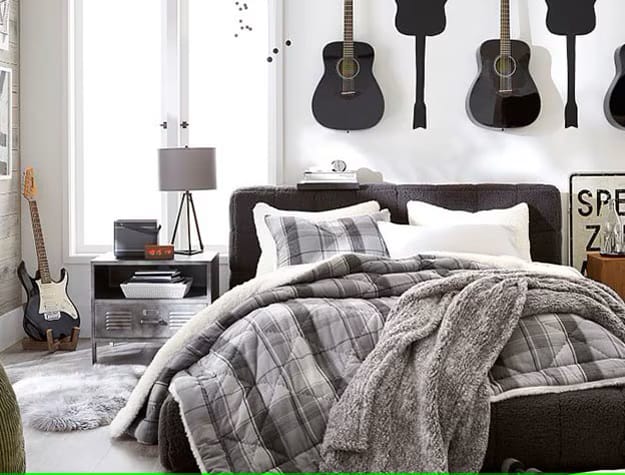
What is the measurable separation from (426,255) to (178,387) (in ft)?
4.37

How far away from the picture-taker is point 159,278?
497cm

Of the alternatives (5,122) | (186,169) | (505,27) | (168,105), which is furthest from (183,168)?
(505,27)

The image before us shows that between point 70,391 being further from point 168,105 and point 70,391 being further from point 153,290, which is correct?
point 168,105

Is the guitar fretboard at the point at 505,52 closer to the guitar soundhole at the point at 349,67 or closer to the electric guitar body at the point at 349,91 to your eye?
the electric guitar body at the point at 349,91

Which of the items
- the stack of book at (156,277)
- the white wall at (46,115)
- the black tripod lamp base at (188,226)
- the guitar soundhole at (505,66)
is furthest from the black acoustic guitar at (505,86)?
the stack of book at (156,277)

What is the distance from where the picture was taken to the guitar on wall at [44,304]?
5.29m

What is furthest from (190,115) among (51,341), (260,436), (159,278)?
(260,436)

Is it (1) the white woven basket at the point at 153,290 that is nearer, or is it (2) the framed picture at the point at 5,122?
(1) the white woven basket at the point at 153,290

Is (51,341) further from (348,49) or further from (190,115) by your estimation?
(348,49)

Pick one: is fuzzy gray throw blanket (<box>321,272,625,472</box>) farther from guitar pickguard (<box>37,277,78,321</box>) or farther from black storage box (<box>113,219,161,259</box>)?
guitar pickguard (<box>37,277,78,321</box>)

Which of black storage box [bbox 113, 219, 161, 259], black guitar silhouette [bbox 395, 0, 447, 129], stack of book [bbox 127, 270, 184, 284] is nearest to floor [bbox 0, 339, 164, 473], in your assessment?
stack of book [bbox 127, 270, 184, 284]

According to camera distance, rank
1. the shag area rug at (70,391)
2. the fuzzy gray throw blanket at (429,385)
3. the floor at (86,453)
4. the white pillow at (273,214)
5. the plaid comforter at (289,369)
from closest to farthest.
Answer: the fuzzy gray throw blanket at (429,385), the plaid comforter at (289,369), the floor at (86,453), the shag area rug at (70,391), the white pillow at (273,214)

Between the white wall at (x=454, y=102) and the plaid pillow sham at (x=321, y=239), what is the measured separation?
33.0 inches

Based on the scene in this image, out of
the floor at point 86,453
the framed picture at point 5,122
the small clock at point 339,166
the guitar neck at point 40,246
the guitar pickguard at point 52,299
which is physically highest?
the framed picture at point 5,122
